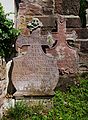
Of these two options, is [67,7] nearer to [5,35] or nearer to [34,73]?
[34,73]

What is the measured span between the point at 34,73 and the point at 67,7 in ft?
10.7

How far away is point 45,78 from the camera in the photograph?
26.8ft

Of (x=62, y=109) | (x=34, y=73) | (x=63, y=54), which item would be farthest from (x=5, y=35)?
(x=63, y=54)

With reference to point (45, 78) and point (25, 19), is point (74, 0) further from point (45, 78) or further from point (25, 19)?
point (45, 78)

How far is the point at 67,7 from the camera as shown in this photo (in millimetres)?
10922

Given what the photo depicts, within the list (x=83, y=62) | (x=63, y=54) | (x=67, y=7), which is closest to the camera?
(x=63, y=54)

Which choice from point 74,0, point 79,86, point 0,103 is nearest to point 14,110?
point 0,103

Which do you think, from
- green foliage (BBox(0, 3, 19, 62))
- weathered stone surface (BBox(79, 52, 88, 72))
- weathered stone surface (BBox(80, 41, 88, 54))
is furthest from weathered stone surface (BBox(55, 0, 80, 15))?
green foliage (BBox(0, 3, 19, 62))

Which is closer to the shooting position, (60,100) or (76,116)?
(76,116)

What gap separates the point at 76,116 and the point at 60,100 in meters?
0.85

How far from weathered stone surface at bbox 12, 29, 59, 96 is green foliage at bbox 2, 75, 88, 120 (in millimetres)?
378

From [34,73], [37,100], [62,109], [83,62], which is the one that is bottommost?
[62,109]

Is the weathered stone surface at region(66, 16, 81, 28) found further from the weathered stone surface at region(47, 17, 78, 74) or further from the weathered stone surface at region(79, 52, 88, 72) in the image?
the weathered stone surface at region(47, 17, 78, 74)

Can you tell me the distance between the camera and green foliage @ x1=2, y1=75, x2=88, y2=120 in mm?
7430
